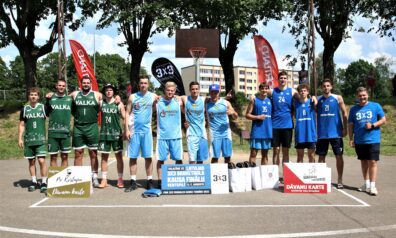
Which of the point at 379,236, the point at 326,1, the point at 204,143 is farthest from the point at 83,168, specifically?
the point at 326,1

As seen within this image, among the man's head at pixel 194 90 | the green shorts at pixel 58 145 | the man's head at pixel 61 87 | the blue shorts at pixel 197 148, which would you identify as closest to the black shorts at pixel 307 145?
the blue shorts at pixel 197 148

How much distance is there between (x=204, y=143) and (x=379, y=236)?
379cm

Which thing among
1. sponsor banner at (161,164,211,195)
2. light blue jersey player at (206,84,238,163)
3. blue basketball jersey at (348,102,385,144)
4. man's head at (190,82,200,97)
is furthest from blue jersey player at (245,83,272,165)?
blue basketball jersey at (348,102,385,144)

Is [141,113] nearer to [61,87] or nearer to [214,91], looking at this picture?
[214,91]

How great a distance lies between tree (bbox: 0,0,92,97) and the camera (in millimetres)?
23812

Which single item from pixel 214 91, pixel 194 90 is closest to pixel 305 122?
pixel 214 91

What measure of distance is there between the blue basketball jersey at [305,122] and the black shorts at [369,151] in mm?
898

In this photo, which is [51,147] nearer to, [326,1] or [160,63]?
[160,63]

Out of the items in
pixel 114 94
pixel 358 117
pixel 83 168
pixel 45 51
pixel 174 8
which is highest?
pixel 174 8

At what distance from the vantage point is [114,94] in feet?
27.9

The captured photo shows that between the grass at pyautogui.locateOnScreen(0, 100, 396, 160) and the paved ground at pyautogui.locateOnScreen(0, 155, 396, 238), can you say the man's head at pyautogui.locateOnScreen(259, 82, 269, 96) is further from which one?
the grass at pyautogui.locateOnScreen(0, 100, 396, 160)

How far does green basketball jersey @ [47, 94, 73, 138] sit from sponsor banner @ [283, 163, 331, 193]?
4315 mm

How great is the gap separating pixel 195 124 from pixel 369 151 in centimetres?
326

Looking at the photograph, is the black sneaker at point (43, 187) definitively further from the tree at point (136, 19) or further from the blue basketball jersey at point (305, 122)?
the tree at point (136, 19)
